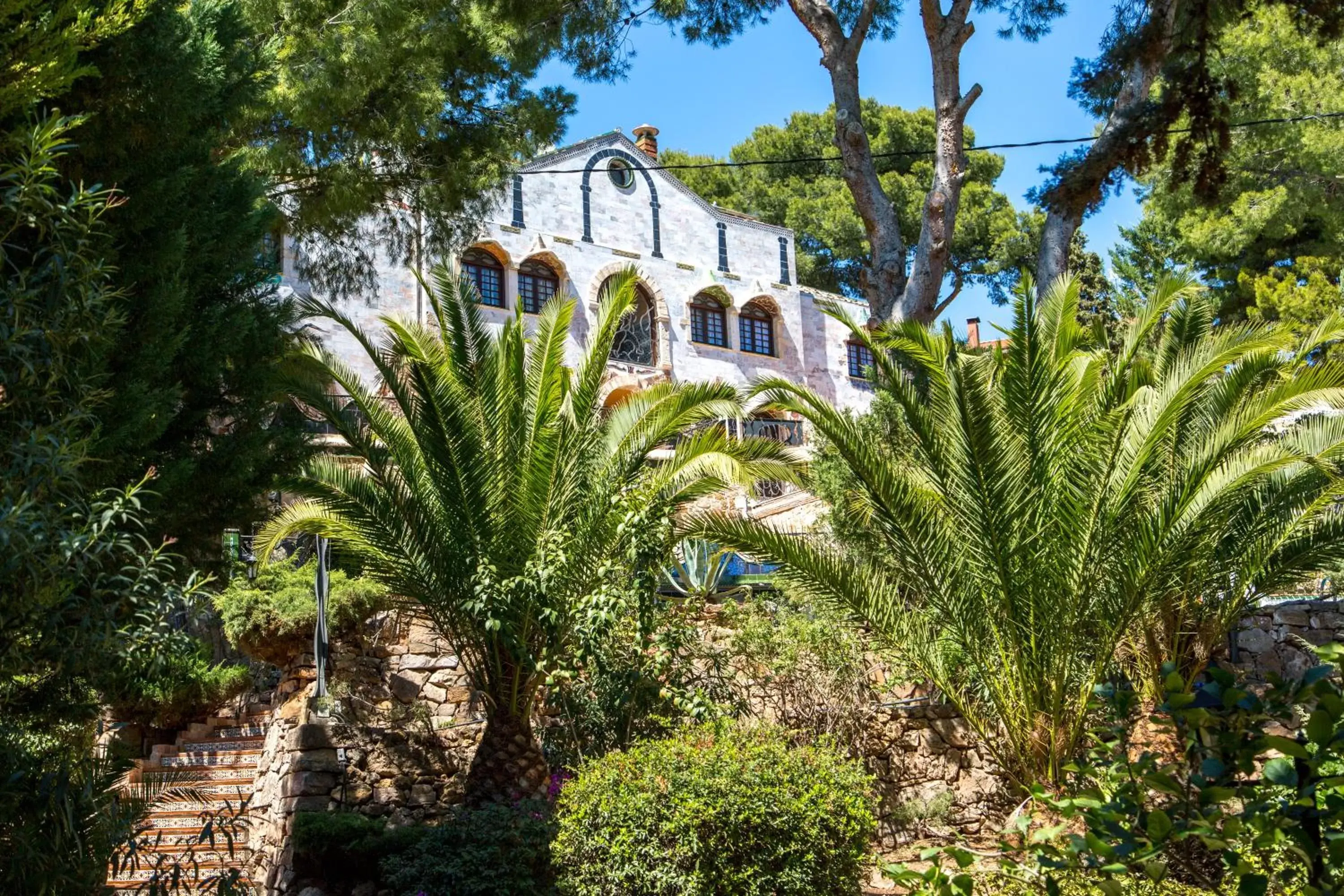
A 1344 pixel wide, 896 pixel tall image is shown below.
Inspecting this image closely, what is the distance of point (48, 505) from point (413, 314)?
16.5 meters

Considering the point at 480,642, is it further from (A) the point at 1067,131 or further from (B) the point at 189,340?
(A) the point at 1067,131

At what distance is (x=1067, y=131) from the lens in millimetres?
12875

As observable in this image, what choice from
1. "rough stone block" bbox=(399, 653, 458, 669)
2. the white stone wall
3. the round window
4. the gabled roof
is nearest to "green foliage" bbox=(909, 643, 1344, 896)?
"rough stone block" bbox=(399, 653, 458, 669)

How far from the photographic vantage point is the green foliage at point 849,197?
32094 millimetres

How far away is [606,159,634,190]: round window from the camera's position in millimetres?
24219

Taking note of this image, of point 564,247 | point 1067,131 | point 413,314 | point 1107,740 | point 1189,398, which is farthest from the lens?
point 564,247

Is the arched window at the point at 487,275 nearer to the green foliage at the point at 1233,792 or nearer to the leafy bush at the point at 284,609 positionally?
the leafy bush at the point at 284,609

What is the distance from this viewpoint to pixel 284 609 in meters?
10.9

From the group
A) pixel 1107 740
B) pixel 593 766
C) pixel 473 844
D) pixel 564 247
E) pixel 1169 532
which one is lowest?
pixel 473 844

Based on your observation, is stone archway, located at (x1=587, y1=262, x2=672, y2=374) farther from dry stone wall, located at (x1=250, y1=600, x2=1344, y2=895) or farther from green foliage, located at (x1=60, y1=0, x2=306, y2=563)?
green foliage, located at (x1=60, y1=0, x2=306, y2=563)

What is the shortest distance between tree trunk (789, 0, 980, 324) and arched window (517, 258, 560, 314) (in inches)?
447

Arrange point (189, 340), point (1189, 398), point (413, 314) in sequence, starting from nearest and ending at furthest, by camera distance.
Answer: point (189, 340) < point (1189, 398) < point (413, 314)

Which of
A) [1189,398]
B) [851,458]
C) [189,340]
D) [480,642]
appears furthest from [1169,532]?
[189,340]

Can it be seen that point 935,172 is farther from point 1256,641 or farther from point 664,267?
point 664,267
